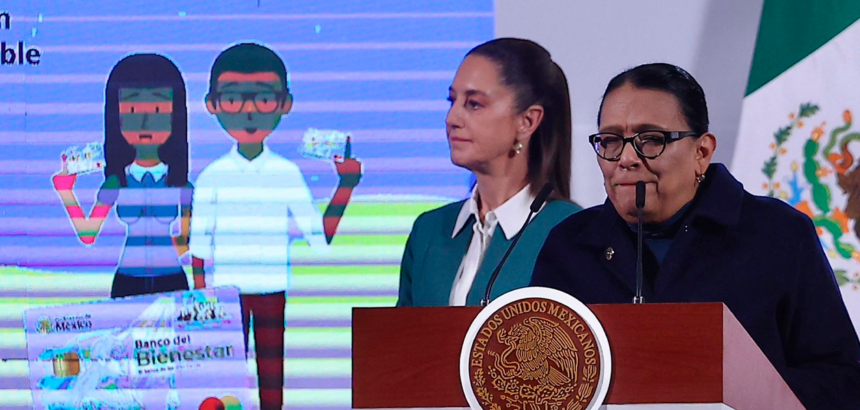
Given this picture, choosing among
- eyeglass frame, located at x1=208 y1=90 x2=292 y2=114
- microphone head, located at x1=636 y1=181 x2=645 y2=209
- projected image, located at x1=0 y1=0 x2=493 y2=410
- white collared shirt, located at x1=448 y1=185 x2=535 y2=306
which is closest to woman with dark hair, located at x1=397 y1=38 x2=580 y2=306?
white collared shirt, located at x1=448 y1=185 x2=535 y2=306

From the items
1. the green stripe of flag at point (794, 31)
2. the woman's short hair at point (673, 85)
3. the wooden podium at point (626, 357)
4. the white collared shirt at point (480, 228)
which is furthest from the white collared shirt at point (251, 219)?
the wooden podium at point (626, 357)

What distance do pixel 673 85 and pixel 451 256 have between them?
1.18 m

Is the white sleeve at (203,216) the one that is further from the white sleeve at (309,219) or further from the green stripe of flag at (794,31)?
the green stripe of flag at (794,31)

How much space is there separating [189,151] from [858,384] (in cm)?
245

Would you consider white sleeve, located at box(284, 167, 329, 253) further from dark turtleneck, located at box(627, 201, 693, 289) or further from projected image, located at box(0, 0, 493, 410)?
dark turtleneck, located at box(627, 201, 693, 289)

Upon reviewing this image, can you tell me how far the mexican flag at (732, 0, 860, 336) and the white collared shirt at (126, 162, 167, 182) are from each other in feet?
6.49

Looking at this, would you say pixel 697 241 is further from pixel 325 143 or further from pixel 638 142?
pixel 325 143

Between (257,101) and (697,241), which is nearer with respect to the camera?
(697,241)

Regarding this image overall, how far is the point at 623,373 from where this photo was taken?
148cm

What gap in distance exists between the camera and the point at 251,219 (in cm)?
376

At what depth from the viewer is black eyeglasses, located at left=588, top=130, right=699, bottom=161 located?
2.21 m

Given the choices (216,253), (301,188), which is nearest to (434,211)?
(301,188)

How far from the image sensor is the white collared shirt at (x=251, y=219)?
3734mm

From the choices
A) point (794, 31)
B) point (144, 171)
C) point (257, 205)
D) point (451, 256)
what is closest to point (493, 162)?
point (451, 256)
